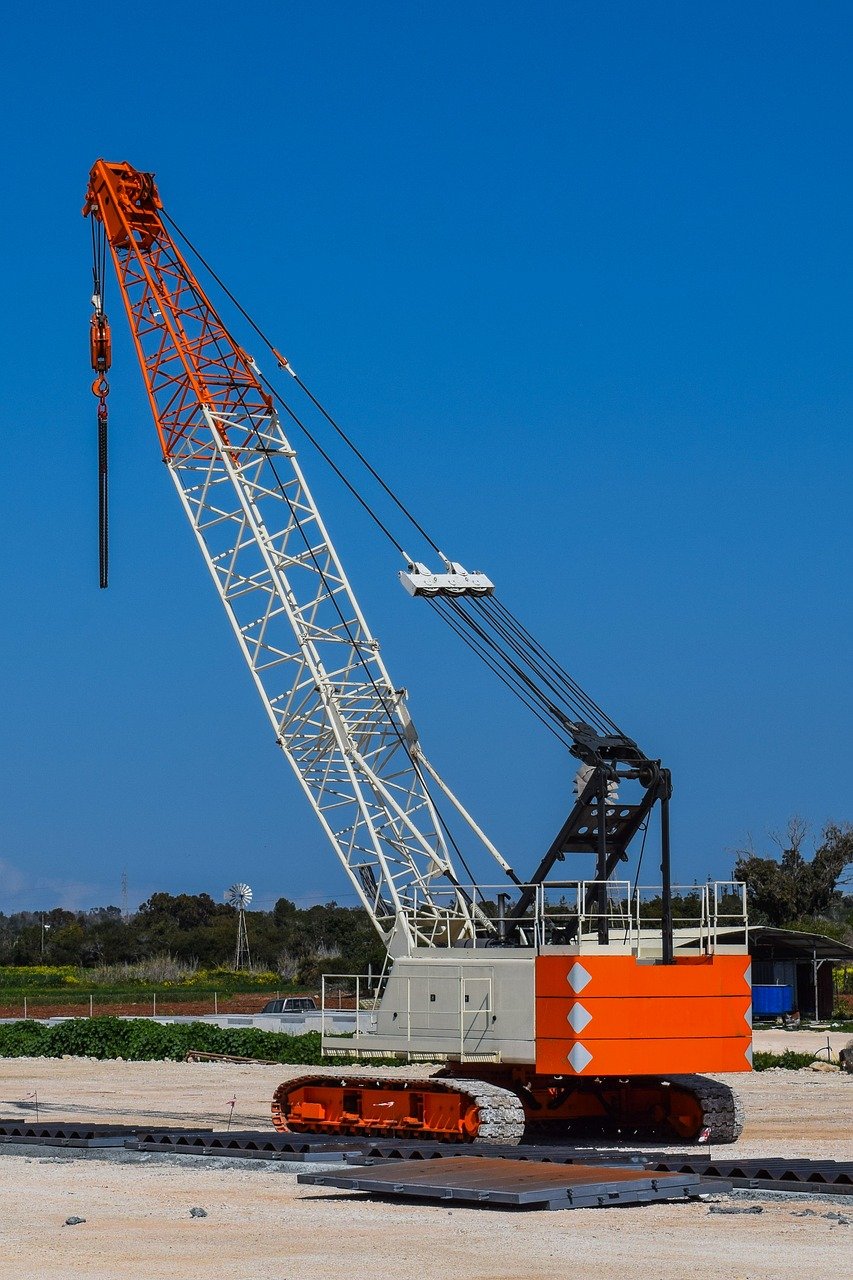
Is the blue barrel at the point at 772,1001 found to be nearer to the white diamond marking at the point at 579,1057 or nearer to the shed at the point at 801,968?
the shed at the point at 801,968

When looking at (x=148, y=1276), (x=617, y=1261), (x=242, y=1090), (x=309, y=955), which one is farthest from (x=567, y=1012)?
(x=309, y=955)

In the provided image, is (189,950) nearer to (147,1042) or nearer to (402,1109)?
(147,1042)

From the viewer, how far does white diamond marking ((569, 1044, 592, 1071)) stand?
2139 cm

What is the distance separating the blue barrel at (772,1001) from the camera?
52188mm

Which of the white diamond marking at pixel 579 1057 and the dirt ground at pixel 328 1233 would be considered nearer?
the dirt ground at pixel 328 1233

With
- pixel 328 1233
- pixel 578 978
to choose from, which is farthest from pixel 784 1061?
pixel 328 1233

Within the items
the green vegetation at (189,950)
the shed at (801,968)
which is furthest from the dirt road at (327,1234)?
the green vegetation at (189,950)

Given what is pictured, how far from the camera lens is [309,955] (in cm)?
10169

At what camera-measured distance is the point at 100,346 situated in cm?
3378

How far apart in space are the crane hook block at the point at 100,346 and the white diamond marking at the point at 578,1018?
1710cm

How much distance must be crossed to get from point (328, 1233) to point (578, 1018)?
23.3ft

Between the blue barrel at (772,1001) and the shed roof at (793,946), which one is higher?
the shed roof at (793,946)

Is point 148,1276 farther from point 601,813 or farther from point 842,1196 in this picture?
point 601,813

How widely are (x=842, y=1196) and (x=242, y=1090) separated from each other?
18.0 metres
